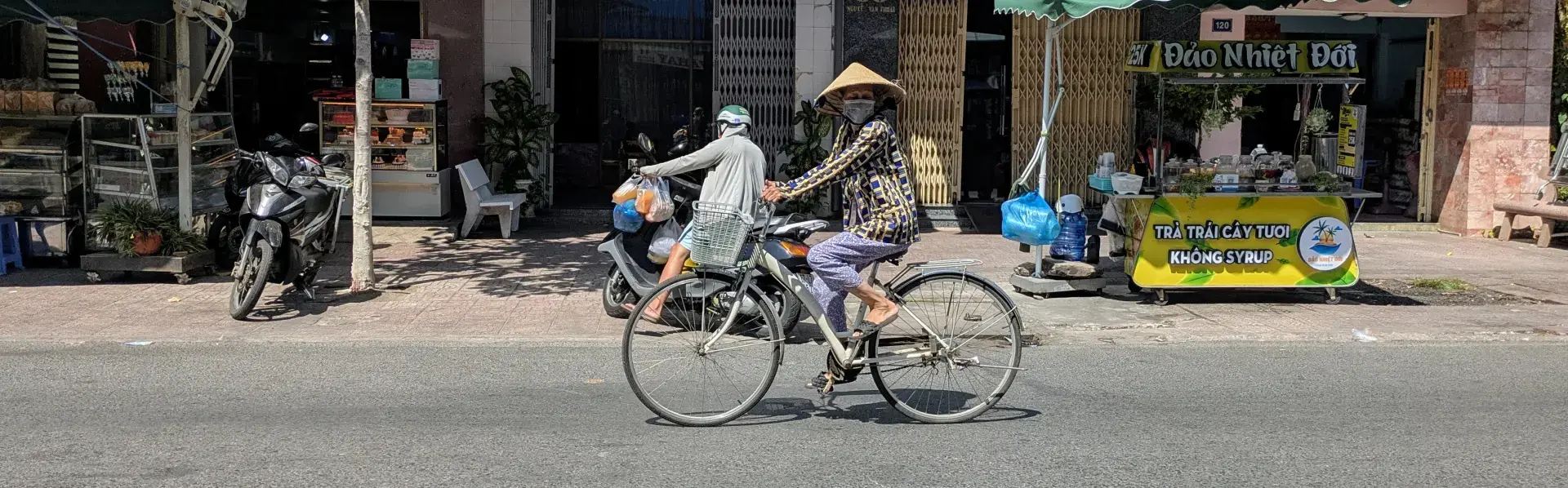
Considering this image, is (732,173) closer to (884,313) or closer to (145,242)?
(884,313)

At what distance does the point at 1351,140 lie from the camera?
11.2m

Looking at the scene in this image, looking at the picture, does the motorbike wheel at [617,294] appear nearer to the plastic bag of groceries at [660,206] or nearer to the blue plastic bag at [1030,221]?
the plastic bag of groceries at [660,206]

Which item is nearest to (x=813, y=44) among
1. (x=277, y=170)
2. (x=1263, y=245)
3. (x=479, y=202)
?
(x=479, y=202)

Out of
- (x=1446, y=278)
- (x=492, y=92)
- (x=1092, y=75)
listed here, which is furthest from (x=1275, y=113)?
(x=492, y=92)

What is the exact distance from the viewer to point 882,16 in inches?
569

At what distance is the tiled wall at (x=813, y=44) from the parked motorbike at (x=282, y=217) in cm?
595

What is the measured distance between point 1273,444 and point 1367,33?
1159cm

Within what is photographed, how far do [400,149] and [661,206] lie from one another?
6448mm

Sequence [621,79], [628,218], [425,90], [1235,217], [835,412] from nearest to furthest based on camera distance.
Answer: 1. [835,412]
2. [628,218]
3. [1235,217]
4. [425,90]
5. [621,79]

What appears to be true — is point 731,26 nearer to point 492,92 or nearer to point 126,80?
point 492,92

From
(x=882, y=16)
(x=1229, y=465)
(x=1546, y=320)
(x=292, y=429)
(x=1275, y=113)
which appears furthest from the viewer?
(x=1275, y=113)

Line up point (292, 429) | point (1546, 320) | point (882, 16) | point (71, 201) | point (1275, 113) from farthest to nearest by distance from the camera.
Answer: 1. point (1275, 113)
2. point (882, 16)
3. point (71, 201)
4. point (1546, 320)
5. point (292, 429)

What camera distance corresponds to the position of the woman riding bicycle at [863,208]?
20.0 feet

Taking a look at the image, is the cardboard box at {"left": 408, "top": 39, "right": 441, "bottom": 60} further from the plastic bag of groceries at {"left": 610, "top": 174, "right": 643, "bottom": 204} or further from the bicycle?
the bicycle
